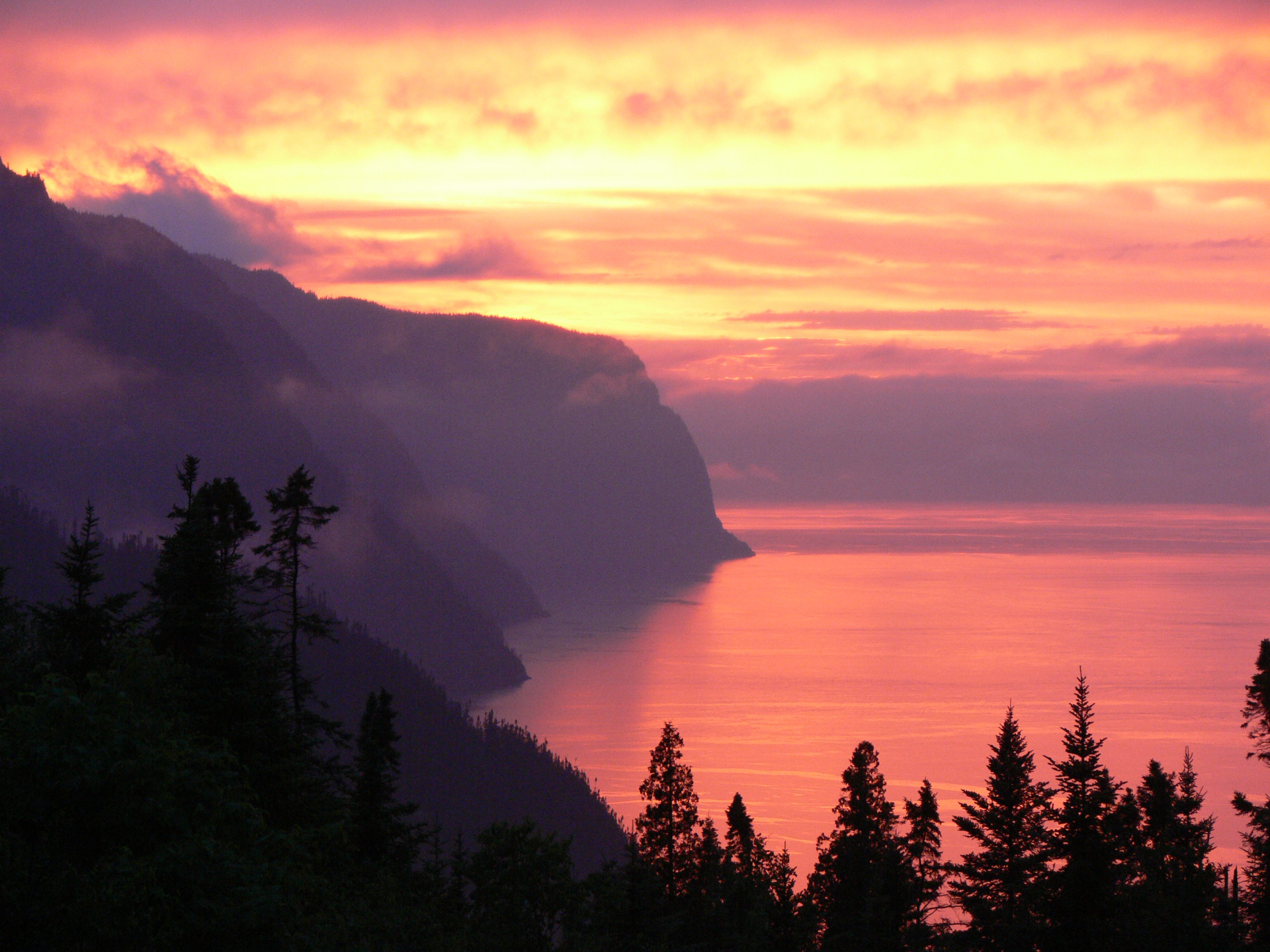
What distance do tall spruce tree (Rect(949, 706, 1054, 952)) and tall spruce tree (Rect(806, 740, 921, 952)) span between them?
6.49ft

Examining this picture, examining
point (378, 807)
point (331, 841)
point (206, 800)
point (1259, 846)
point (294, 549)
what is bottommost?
point (378, 807)

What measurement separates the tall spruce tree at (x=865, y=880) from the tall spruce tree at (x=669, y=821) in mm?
6245

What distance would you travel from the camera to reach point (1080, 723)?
31.9 meters

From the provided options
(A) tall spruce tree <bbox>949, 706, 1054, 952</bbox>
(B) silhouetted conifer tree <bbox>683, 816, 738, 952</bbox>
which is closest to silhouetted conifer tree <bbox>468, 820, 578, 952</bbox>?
(B) silhouetted conifer tree <bbox>683, 816, 738, 952</bbox>

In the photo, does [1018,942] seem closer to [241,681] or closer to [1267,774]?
[241,681]

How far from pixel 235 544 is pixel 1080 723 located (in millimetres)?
25690

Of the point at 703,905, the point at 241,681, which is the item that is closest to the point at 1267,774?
the point at 703,905

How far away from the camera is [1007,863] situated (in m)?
33.0

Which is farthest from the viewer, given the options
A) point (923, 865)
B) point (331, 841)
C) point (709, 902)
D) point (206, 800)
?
point (709, 902)

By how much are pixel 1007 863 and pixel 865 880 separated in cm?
1328

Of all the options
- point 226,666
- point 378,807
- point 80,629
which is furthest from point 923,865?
point 80,629

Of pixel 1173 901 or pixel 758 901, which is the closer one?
pixel 1173 901

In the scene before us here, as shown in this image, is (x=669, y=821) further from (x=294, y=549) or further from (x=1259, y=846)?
(x=1259, y=846)

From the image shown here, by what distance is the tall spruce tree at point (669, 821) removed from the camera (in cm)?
5550
